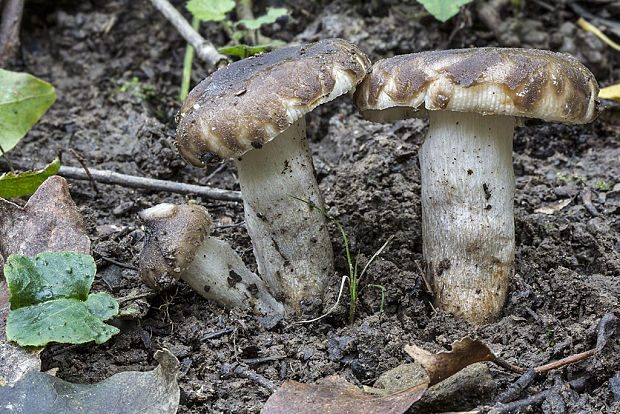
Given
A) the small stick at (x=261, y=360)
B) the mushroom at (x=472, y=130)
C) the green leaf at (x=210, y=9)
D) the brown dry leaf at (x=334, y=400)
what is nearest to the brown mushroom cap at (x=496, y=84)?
the mushroom at (x=472, y=130)

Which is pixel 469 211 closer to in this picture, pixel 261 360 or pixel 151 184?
pixel 261 360

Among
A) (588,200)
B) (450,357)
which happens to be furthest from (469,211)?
(588,200)

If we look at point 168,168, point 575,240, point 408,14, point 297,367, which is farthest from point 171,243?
point 408,14

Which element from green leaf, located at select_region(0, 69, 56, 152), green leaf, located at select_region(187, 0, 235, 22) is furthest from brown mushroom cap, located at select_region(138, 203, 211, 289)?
green leaf, located at select_region(187, 0, 235, 22)

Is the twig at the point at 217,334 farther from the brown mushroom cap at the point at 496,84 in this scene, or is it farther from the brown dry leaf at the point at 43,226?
the brown mushroom cap at the point at 496,84

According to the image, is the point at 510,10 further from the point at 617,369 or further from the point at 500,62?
the point at 617,369

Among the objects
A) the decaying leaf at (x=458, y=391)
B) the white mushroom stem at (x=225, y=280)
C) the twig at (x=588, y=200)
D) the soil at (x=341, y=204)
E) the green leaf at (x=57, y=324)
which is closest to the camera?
the decaying leaf at (x=458, y=391)
